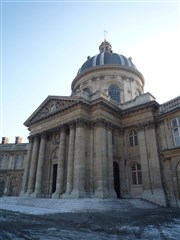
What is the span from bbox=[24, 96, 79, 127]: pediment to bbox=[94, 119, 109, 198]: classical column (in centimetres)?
415

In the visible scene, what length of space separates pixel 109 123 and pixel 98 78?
467 inches

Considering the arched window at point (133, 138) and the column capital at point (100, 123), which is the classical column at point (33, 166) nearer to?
the column capital at point (100, 123)

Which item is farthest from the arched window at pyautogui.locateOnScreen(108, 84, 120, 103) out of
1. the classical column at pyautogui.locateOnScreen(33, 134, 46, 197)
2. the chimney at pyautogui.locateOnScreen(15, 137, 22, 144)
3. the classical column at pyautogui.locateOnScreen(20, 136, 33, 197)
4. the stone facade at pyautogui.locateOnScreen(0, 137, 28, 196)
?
the chimney at pyautogui.locateOnScreen(15, 137, 22, 144)

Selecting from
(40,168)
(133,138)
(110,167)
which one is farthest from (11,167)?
(133,138)

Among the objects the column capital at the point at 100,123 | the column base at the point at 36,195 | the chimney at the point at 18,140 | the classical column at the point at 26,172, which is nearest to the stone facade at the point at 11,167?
the chimney at the point at 18,140

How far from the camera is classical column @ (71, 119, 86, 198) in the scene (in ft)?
59.2

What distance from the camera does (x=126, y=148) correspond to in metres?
23.1

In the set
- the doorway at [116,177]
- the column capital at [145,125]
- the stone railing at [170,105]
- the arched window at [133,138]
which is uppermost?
the stone railing at [170,105]

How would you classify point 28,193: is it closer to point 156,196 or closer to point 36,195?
point 36,195

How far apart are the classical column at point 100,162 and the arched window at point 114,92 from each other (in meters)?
9.99

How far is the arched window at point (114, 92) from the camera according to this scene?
29.9 meters

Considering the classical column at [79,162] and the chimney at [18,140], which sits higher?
the chimney at [18,140]

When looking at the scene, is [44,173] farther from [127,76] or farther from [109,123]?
[127,76]

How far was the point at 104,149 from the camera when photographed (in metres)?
19.8
